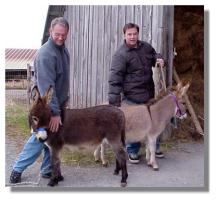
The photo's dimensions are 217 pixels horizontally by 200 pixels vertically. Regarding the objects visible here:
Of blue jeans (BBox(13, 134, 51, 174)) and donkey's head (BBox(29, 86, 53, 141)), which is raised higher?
donkey's head (BBox(29, 86, 53, 141))

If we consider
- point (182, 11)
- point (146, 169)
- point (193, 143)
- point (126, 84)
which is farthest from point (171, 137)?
point (182, 11)

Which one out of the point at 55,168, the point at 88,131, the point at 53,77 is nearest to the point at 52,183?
the point at 55,168

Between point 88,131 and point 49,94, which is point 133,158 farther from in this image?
point 49,94

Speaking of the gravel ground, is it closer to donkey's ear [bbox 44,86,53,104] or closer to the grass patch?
the grass patch

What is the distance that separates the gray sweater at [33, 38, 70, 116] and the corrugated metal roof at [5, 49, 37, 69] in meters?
0.40

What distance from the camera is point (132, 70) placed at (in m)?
4.80

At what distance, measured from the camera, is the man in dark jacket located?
474cm

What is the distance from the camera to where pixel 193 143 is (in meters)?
5.69

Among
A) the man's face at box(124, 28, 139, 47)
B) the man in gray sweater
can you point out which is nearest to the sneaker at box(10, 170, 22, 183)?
the man in gray sweater

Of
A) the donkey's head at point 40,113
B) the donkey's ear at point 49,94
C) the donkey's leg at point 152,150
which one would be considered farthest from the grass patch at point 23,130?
the donkey's ear at point 49,94

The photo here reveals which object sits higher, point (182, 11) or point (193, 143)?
point (182, 11)

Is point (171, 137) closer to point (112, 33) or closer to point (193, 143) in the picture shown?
point (193, 143)
